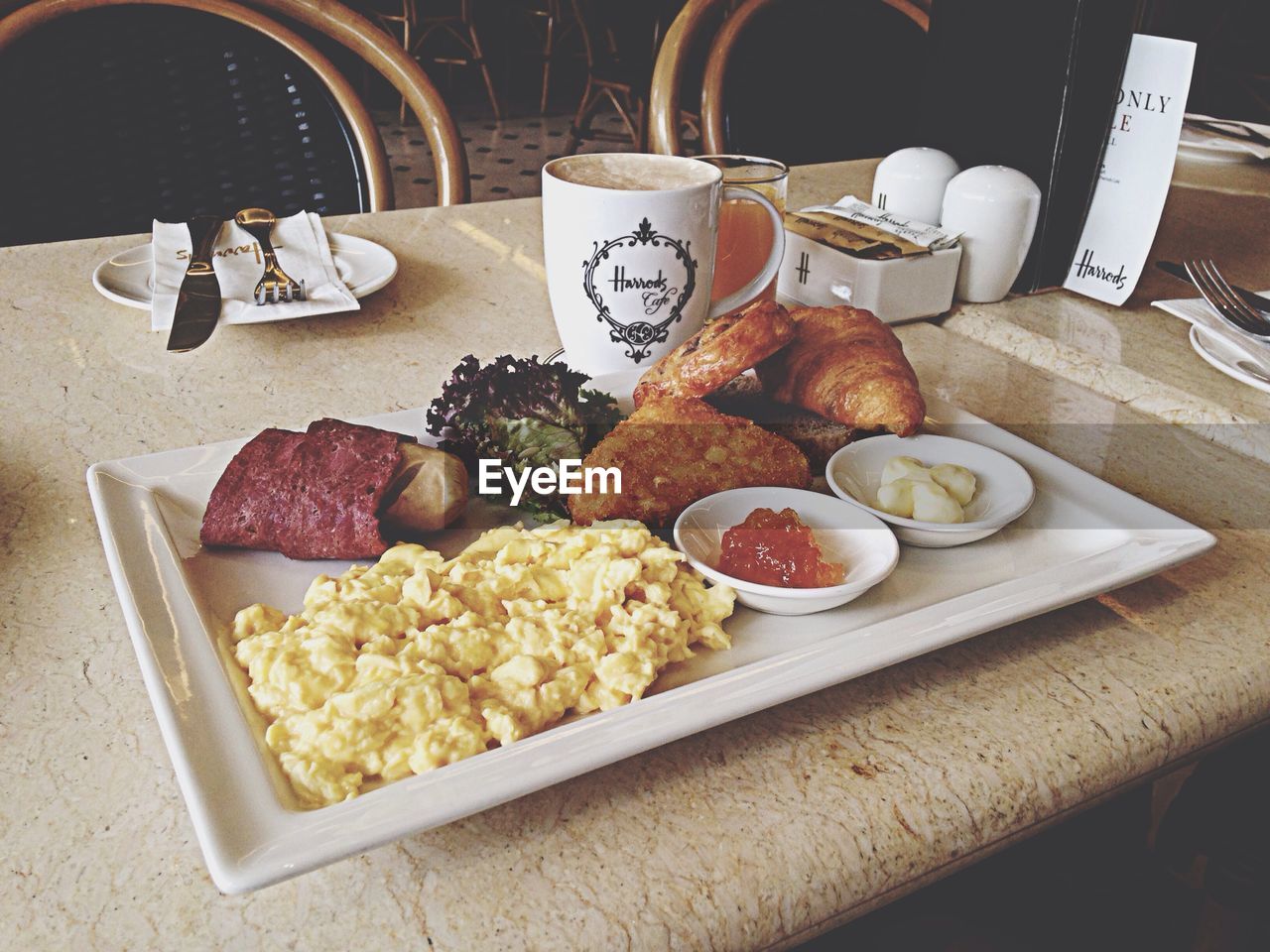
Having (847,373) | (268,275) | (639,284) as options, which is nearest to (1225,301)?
(847,373)

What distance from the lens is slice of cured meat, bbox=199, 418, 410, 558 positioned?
0.73 meters

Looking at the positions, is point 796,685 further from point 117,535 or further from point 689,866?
point 117,535

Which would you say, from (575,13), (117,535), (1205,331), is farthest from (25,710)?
(575,13)

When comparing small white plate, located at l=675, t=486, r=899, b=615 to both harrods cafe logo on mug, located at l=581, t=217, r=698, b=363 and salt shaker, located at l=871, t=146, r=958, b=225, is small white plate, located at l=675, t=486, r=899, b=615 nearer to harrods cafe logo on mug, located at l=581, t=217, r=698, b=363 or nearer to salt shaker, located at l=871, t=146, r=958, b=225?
harrods cafe logo on mug, located at l=581, t=217, r=698, b=363

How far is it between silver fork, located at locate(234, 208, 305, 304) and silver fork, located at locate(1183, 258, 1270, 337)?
3.85 feet

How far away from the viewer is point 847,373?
936 mm

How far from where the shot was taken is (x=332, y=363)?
1193 mm

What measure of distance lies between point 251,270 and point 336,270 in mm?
114

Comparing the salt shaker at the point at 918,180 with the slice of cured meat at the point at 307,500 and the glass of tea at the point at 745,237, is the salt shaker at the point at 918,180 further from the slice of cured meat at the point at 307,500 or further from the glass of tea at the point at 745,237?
the slice of cured meat at the point at 307,500

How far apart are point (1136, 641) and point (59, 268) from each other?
148 cm
